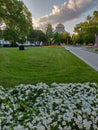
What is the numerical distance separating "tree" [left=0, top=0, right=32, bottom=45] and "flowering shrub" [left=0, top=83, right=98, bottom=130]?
1159cm

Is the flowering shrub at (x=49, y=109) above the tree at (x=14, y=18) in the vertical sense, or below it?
below

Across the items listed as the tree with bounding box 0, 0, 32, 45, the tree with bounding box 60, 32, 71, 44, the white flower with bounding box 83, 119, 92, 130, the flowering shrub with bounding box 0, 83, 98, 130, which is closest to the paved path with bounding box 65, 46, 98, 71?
the tree with bounding box 0, 0, 32, 45

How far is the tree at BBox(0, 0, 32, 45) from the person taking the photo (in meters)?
16.0

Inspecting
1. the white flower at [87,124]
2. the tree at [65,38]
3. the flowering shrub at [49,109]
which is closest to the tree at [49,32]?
the tree at [65,38]

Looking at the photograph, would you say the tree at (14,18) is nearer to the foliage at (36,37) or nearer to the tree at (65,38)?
the foliage at (36,37)

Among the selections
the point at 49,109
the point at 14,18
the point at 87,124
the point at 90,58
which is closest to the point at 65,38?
the point at 90,58

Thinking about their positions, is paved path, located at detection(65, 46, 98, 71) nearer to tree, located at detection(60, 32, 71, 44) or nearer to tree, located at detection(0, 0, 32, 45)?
tree, located at detection(0, 0, 32, 45)

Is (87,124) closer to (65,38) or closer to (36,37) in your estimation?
(36,37)

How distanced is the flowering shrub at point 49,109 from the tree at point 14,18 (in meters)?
11.6

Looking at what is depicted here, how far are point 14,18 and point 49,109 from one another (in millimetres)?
13250

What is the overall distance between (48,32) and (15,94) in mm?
89653

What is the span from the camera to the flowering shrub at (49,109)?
3.13m

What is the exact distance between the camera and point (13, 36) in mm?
16219

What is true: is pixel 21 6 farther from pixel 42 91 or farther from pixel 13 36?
pixel 42 91
